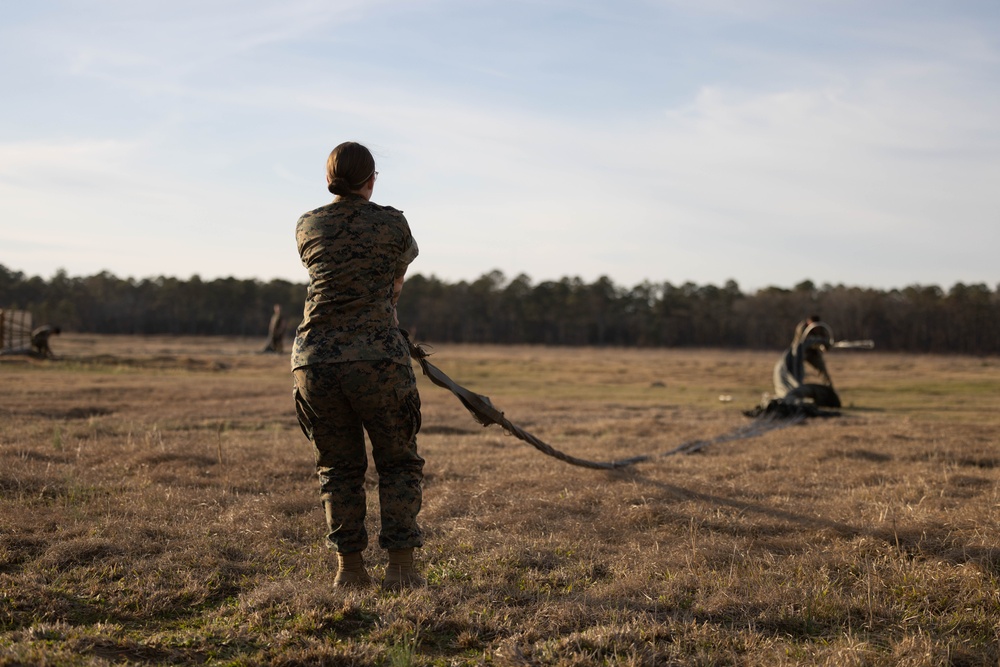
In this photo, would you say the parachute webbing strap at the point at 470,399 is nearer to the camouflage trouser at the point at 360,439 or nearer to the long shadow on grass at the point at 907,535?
the camouflage trouser at the point at 360,439

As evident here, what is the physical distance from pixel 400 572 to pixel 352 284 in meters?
1.59

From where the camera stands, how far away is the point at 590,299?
309 ft

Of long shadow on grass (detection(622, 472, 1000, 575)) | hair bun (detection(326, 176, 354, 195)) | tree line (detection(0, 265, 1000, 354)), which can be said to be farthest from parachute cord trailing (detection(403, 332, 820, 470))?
tree line (detection(0, 265, 1000, 354))

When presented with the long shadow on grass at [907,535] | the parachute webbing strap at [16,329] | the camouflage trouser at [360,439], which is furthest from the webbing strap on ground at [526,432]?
the parachute webbing strap at [16,329]

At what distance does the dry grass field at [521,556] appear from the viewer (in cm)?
363

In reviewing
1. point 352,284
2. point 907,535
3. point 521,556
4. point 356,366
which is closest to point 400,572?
point 521,556

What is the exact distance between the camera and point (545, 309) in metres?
94.9

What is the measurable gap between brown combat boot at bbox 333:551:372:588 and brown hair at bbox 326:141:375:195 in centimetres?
198

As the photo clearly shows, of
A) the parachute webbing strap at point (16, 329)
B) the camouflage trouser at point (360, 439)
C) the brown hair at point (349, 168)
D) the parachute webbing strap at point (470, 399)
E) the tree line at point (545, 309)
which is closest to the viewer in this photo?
the camouflage trouser at point (360, 439)

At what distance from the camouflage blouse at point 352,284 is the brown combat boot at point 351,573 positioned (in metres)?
1.09

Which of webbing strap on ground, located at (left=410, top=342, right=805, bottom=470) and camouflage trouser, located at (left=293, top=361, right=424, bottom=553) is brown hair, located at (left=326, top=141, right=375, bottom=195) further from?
webbing strap on ground, located at (left=410, top=342, right=805, bottom=470)

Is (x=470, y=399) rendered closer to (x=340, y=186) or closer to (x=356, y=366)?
(x=356, y=366)

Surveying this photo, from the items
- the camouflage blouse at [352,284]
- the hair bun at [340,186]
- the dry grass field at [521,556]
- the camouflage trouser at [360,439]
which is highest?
the hair bun at [340,186]

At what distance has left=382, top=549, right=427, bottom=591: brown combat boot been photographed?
14.6ft
